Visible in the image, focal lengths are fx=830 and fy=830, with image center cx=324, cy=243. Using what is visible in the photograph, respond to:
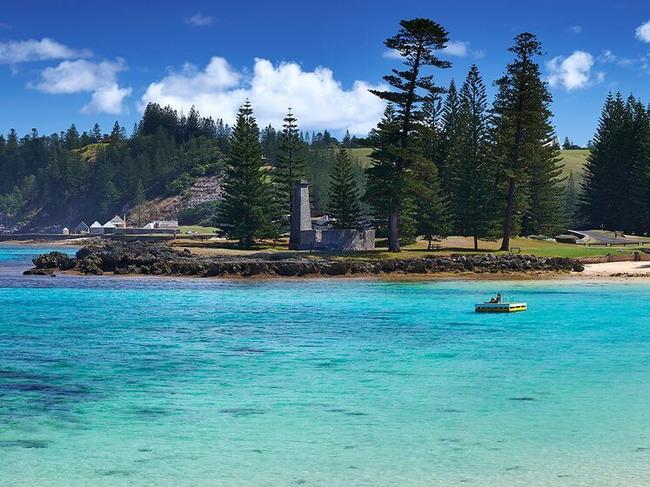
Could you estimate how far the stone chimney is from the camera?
74.0m

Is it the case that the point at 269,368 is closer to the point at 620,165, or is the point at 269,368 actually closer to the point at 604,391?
the point at 604,391

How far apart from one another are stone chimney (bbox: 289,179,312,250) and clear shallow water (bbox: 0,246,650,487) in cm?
3730

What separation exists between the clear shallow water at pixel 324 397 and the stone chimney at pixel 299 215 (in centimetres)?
3730

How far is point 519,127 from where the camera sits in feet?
222

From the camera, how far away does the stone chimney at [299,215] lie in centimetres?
7400

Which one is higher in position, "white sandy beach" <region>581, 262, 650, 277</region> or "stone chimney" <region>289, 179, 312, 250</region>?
"stone chimney" <region>289, 179, 312, 250</region>

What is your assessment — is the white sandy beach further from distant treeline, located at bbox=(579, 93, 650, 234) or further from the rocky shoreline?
distant treeline, located at bbox=(579, 93, 650, 234)

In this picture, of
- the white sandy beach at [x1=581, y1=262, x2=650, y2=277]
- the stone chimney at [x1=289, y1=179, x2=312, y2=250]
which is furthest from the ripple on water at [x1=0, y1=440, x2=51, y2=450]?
the stone chimney at [x1=289, y1=179, x2=312, y2=250]

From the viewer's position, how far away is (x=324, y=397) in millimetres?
18188

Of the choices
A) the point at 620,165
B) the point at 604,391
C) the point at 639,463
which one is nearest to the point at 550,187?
the point at 620,165

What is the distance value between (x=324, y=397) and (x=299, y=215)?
5654 cm

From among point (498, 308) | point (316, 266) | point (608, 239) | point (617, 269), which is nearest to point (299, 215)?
point (316, 266)

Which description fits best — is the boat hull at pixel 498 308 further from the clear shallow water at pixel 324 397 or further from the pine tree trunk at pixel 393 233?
the pine tree trunk at pixel 393 233

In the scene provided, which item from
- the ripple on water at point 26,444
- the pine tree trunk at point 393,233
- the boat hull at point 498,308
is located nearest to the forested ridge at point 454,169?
the pine tree trunk at point 393,233
